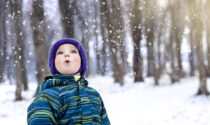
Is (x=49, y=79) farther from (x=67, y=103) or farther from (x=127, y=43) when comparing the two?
(x=127, y=43)

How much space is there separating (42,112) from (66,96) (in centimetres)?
24

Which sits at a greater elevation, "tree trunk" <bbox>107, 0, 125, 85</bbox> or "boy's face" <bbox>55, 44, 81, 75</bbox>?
"tree trunk" <bbox>107, 0, 125, 85</bbox>

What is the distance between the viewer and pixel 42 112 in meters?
1.73

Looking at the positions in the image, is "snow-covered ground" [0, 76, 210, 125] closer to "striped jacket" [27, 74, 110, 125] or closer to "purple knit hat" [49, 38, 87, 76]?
"purple knit hat" [49, 38, 87, 76]

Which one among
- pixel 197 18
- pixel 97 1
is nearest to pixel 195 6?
pixel 197 18

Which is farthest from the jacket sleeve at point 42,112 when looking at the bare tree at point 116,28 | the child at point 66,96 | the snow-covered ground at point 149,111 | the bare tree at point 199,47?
the bare tree at point 199,47

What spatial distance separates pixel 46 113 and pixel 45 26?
581cm

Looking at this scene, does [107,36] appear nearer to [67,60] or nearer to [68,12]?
[68,12]

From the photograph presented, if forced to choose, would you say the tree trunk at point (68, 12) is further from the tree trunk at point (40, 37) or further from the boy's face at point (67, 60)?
the boy's face at point (67, 60)

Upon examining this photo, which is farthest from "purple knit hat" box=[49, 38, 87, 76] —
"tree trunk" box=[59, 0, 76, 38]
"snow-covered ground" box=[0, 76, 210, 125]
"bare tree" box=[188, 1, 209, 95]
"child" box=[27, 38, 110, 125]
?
"bare tree" box=[188, 1, 209, 95]

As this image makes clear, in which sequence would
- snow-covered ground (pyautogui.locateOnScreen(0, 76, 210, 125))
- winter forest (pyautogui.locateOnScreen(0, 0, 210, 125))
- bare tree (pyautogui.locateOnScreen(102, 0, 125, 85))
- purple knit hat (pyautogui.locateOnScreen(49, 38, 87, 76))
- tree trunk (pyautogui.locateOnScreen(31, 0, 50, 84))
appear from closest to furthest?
purple knit hat (pyautogui.locateOnScreen(49, 38, 87, 76)), bare tree (pyautogui.locateOnScreen(102, 0, 125, 85)), winter forest (pyautogui.locateOnScreen(0, 0, 210, 125)), snow-covered ground (pyautogui.locateOnScreen(0, 76, 210, 125)), tree trunk (pyautogui.locateOnScreen(31, 0, 50, 84))

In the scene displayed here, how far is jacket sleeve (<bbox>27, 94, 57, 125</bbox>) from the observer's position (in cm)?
170

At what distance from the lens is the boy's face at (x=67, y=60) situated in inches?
80.1

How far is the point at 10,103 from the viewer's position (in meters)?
10.2
